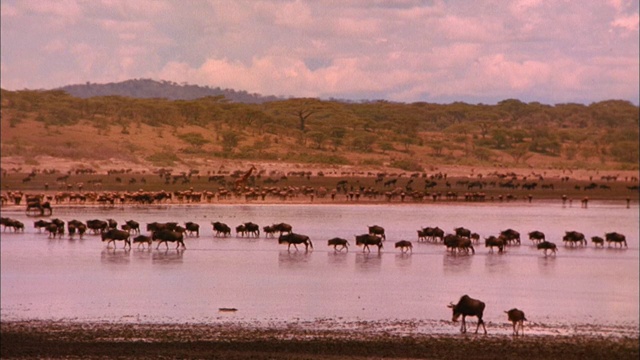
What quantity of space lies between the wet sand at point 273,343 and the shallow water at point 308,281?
1103mm

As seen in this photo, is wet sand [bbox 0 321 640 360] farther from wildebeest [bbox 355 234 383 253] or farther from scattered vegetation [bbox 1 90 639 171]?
scattered vegetation [bbox 1 90 639 171]

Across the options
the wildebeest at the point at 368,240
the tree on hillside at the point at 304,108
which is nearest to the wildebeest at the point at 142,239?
the wildebeest at the point at 368,240

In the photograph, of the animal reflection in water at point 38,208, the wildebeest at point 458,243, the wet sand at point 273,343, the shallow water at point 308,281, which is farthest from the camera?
the animal reflection in water at point 38,208

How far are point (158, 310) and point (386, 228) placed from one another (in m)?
21.1

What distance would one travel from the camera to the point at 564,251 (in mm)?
35156

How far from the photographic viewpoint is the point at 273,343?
746 inches

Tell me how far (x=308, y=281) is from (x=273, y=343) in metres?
7.95

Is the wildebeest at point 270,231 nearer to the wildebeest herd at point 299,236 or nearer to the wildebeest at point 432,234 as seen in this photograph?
the wildebeest herd at point 299,236

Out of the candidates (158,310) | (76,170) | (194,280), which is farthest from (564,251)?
(76,170)

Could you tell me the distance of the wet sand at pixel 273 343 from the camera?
18000mm

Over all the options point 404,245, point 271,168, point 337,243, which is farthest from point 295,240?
point 271,168

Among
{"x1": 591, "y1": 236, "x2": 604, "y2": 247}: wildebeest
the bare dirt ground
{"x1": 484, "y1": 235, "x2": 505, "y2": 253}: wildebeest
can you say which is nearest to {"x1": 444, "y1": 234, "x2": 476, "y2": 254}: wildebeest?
{"x1": 484, "y1": 235, "x2": 505, "y2": 253}: wildebeest

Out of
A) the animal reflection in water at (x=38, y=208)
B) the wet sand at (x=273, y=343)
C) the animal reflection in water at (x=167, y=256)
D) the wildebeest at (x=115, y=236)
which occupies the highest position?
the animal reflection in water at (x=38, y=208)

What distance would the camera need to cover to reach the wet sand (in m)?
18.0
